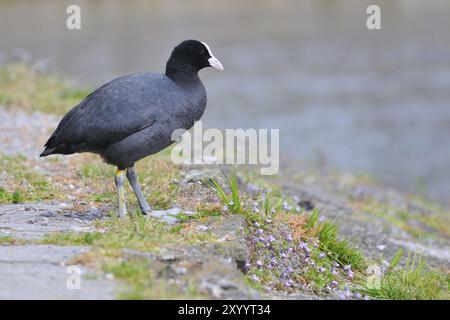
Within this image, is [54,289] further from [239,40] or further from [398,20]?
[398,20]

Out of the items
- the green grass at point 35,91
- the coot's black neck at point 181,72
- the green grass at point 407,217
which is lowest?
the green grass at point 407,217

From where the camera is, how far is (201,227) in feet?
22.0

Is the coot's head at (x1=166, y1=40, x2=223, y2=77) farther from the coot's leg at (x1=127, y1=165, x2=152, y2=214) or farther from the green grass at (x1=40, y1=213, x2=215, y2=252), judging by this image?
the green grass at (x1=40, y1=213, x2=215, y2=252)

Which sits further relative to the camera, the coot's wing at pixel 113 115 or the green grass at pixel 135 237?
the coot's wing at pixel 113 115

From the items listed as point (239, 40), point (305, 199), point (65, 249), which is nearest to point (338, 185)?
point (305, 199)

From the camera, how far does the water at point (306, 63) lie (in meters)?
17.5

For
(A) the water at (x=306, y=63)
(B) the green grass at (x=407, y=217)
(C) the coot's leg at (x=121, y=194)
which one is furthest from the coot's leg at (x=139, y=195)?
(A) the water at (x=306, y=63)

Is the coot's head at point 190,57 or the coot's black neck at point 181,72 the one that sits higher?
the coot's head at point 190,57

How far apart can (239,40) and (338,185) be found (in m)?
16.7

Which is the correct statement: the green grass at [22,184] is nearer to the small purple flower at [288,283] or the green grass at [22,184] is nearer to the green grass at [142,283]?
the green grass at [142,283]

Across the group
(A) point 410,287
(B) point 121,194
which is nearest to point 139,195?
(B) point 121,194

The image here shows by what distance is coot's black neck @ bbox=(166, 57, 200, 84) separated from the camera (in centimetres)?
763

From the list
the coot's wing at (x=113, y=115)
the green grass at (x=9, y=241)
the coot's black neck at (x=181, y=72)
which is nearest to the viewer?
the green grass at (x=9, y=241)

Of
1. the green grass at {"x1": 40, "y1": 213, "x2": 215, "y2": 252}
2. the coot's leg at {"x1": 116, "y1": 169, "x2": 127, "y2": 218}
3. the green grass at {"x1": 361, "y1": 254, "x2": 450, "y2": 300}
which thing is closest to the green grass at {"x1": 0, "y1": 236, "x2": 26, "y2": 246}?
the green grass at {"x1": 40, "y1": 213, "x2": 215, "y2": 252}
